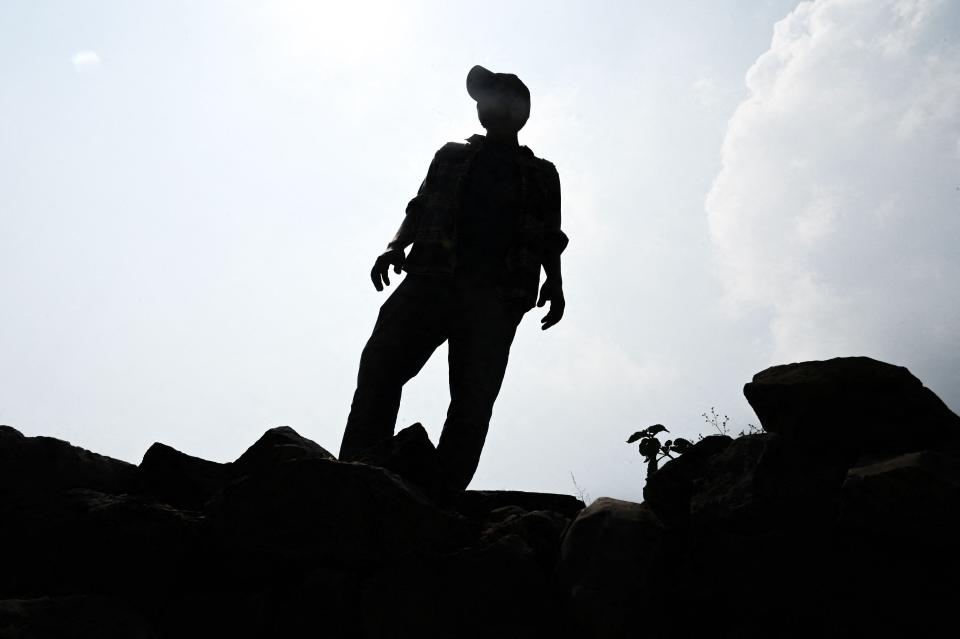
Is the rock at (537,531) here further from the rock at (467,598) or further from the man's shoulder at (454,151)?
the man's shoulder at (454,151)

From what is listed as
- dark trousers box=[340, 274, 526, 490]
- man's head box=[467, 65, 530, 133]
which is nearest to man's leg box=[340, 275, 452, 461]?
dark trousers box=[340, 274, 526, 490]

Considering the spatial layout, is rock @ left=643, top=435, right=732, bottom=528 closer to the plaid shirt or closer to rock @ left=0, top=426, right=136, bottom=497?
the plaid shirt

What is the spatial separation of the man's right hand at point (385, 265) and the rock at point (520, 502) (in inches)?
54.5

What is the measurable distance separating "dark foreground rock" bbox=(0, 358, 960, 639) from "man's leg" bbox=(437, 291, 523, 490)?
1.12 m

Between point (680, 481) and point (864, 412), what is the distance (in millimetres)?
529

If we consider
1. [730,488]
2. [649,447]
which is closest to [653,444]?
[649,447]

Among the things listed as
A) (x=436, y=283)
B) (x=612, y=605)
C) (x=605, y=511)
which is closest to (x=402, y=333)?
(x=436, y=283)

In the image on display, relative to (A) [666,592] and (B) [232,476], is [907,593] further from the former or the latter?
(B) [232,476]

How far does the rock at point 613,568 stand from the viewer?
68.1 inches

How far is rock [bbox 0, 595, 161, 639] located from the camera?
1.67 metres

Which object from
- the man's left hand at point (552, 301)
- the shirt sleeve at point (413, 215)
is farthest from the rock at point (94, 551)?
the man's left hand at point (552, 301)

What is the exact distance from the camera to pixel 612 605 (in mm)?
1734

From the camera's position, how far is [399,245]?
12.7 feet

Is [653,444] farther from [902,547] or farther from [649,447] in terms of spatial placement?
[902,547]
